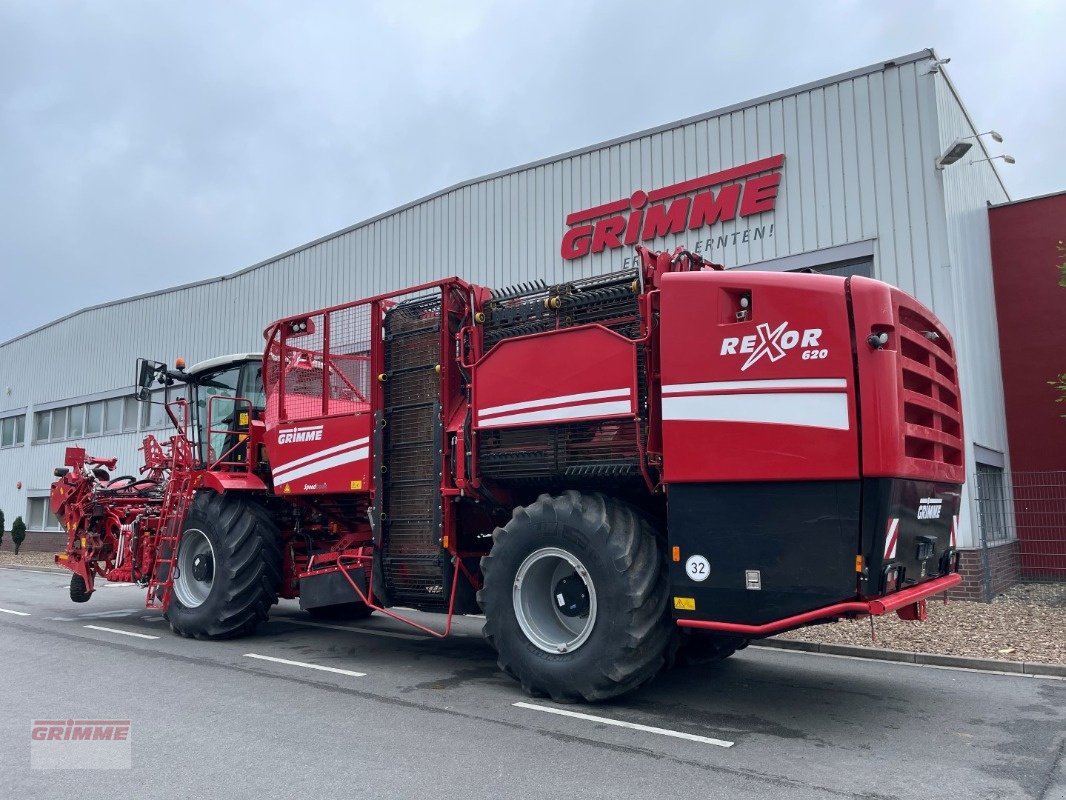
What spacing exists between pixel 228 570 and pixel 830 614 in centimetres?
591

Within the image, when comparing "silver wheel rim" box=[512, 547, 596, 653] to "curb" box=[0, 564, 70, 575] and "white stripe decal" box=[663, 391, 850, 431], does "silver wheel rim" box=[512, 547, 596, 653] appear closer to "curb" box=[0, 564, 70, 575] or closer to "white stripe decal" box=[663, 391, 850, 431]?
"white stripe decal" box=[663, 391, 850, 431]

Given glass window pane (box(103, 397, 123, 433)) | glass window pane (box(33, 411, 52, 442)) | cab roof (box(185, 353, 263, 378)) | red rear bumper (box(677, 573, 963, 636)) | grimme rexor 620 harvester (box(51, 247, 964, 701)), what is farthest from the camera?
glass window pane (box(33, 411, 52, 442))

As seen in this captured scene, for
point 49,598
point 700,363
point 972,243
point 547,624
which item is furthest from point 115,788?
point 972,243

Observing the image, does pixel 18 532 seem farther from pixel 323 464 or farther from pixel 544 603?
pixel 544 603

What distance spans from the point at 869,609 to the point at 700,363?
1754 millimetres

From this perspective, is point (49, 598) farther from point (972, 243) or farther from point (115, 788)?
point (972, 243)

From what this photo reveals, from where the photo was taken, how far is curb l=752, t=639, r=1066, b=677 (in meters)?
7.23

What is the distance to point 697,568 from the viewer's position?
516 cm

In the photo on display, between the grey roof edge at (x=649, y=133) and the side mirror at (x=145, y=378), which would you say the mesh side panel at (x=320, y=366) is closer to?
the side mirror at (x=145, y=378)

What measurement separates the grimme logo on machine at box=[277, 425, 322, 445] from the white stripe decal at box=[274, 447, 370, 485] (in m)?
0.25

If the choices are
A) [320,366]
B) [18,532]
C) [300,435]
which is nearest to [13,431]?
[18,532]

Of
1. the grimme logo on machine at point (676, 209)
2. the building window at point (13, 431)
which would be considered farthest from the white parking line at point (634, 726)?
the building window at point (13, 431)

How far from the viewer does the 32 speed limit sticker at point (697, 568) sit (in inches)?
201

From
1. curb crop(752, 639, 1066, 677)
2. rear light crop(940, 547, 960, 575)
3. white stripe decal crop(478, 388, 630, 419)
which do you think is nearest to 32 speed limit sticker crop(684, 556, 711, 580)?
white stripe decal crop(478, 388, 630, 419)
